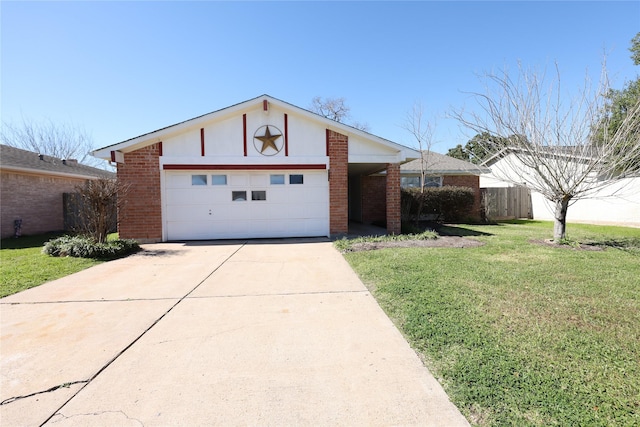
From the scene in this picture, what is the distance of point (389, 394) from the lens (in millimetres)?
2357

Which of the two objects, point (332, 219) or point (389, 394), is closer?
point (389, 394)

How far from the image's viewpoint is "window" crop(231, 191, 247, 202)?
10.2 metres

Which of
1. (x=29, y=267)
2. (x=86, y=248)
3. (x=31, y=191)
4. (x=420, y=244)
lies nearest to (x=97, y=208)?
(x=86, y=248)

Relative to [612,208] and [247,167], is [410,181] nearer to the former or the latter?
[612,208]

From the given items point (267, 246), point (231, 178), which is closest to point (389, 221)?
point (267, 246)

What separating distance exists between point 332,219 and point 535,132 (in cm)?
638

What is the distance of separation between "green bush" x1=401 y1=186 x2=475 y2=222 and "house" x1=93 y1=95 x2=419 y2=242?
4.18 metres

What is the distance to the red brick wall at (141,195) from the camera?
31.6 ft

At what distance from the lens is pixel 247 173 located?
33.6ft

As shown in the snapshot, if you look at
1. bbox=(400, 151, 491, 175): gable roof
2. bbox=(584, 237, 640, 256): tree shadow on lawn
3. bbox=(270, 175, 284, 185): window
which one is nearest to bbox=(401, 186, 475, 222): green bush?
bbox=(400, 151, 491, 175): gable roof

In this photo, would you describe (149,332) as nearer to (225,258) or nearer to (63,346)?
(63,346)

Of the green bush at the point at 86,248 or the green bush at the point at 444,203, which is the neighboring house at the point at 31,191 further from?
the green bush at the point at 444,203

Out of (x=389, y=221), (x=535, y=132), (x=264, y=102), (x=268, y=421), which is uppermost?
(x=264, y=102)

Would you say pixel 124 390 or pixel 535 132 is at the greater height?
pixel 535 132
